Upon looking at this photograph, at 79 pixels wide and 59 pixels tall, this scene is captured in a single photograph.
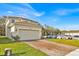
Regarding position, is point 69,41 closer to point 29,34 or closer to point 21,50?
point 29,34

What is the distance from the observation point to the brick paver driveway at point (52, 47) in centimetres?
424

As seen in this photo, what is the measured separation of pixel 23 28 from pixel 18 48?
1.05 ft

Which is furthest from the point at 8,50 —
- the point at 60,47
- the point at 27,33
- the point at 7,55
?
the point at 60,47

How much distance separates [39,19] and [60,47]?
1.73 ft

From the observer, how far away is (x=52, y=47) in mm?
4305

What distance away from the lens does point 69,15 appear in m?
4.22

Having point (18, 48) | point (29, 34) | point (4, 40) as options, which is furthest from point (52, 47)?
point (4, 40)

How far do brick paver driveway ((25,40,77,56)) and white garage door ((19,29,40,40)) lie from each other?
0.08 meters

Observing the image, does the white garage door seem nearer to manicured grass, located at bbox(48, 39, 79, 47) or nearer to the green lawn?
the green lawn

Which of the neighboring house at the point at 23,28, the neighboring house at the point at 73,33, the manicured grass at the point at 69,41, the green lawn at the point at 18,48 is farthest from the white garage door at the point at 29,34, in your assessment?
the neighboring house at the point at 73,33

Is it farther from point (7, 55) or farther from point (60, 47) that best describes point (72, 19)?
point (7, 55)

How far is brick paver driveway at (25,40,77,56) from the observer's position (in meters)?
4.24

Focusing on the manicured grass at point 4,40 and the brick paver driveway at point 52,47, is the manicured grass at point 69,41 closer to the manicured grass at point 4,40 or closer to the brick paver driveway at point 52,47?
the brick paver driveway at point 52,47

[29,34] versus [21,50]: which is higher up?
[29,34]
